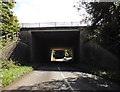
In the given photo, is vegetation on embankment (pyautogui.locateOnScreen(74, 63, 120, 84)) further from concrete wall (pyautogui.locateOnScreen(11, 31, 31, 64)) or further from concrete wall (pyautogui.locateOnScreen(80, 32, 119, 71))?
concrete wall (pyautogui.locateOnScreen(11, 31, 31, 64))

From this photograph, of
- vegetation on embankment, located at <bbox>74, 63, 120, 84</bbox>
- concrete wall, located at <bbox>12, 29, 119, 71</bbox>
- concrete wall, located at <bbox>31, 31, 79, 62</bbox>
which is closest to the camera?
vegetation on embankment, located at <bbox>74, 63, 120, 84</bbox>

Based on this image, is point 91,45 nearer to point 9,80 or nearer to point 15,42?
point 15,42

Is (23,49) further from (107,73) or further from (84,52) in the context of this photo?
(107,73)

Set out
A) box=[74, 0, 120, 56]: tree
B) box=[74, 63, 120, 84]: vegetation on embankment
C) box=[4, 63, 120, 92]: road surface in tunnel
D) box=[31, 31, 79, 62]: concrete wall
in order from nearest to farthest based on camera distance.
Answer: box=[4, 63, 120, 92]: road surface in tunnel
box=[74, 0, 120, 56]: tree
box=[74, 63, 120, 84]: vegetation on embankment
box=[31, 31, 79, 62]: concrete wall

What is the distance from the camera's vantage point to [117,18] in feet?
61.1

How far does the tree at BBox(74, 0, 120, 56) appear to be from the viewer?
19094 mm

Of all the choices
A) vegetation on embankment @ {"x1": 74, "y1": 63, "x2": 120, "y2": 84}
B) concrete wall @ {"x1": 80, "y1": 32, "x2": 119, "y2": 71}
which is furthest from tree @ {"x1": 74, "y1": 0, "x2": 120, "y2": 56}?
concrete wall @ {"x1": 80, "y1": 32, "x2": 119, "y2": 71}

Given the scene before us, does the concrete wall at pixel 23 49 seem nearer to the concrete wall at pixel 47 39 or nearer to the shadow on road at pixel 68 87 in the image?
the concrete wall at pixel 47 39

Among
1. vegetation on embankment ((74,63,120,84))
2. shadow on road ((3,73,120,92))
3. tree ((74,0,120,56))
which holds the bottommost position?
vegetation on embankment ((74,63,120,84))

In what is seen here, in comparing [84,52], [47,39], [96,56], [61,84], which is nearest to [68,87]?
[61,84]

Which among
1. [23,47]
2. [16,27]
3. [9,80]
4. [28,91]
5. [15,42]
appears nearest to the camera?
[28,91]

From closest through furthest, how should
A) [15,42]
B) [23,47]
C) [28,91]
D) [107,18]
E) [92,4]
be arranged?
[28,91], [107,18], [92,4], [15,42], [23,47]

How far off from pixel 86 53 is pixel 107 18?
2345 cm

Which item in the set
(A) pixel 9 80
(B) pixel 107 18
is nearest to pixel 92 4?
(B) pixel 107 18
